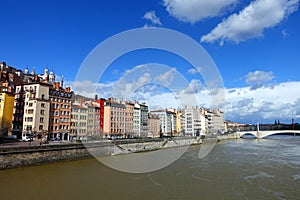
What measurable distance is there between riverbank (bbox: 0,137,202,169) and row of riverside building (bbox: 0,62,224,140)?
11.2m

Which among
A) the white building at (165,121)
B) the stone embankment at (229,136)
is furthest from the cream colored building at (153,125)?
the stone embankment at (229,136)

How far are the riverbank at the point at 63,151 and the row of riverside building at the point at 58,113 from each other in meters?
11.2

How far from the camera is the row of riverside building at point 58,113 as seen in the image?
38781 millimetres

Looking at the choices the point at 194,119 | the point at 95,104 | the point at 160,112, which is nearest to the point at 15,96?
the point at 95,104

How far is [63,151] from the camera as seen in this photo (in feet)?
86.0

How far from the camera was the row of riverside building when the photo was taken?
38.8 metres

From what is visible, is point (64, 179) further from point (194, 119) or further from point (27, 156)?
point (194, 119)

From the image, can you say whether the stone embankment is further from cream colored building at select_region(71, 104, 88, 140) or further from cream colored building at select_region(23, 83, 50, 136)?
cream colored building at select_region(23, 83, 50, 136)

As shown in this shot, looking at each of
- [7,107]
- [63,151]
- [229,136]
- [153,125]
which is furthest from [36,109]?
[229,136]

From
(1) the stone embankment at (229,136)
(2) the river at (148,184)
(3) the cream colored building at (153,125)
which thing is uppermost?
(3) the cream colored building at (153,125)

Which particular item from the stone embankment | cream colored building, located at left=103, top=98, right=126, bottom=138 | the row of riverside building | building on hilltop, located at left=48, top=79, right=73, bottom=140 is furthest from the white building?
building on hilltop, located at left=48, top=79, right=73, bottom=140

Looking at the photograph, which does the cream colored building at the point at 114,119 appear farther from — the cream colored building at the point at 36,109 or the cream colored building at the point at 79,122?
the cream colored building at the point at 36,109

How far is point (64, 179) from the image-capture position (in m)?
18.0

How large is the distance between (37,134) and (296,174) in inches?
1372
